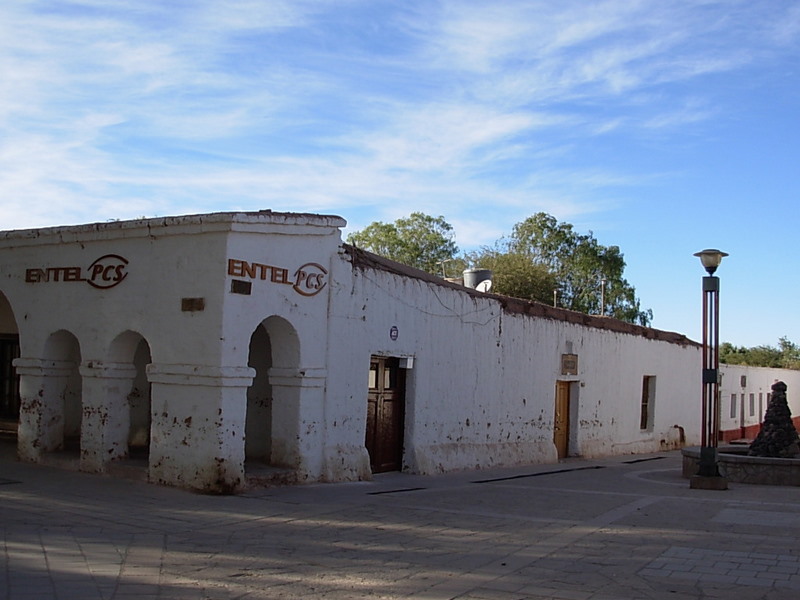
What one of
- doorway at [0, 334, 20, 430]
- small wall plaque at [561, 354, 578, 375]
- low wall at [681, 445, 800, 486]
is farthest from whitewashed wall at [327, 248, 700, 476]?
doorway at [0, 334, 20, 430]

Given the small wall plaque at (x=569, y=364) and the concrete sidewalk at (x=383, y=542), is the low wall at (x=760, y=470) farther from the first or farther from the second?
the small wall plaque at (x=569, y=364)

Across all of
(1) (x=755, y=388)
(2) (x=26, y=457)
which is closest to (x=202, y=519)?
(2) (x=26, y=457)

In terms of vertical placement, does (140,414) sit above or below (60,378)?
below

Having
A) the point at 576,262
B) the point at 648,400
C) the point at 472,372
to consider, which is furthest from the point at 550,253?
the point at 472,372

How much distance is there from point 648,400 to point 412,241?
27233 mm

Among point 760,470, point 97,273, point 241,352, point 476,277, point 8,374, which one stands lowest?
point 760,470

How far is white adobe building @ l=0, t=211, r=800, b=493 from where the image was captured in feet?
34.2

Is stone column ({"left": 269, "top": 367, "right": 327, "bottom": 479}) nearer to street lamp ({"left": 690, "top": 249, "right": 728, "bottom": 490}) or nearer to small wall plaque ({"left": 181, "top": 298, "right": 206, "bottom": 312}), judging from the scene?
small wall plaque ({"left": 181, "top": 298, "right": 206, "bottom": 312})

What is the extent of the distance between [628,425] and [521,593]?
17663 mm

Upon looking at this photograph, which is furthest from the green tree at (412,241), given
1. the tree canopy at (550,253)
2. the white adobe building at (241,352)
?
the white adobe building at (241,352)

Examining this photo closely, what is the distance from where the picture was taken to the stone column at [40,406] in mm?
12055

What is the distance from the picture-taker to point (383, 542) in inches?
311

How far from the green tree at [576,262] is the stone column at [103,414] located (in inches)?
1572

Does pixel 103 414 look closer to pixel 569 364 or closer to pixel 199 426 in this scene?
pixel 199 426
